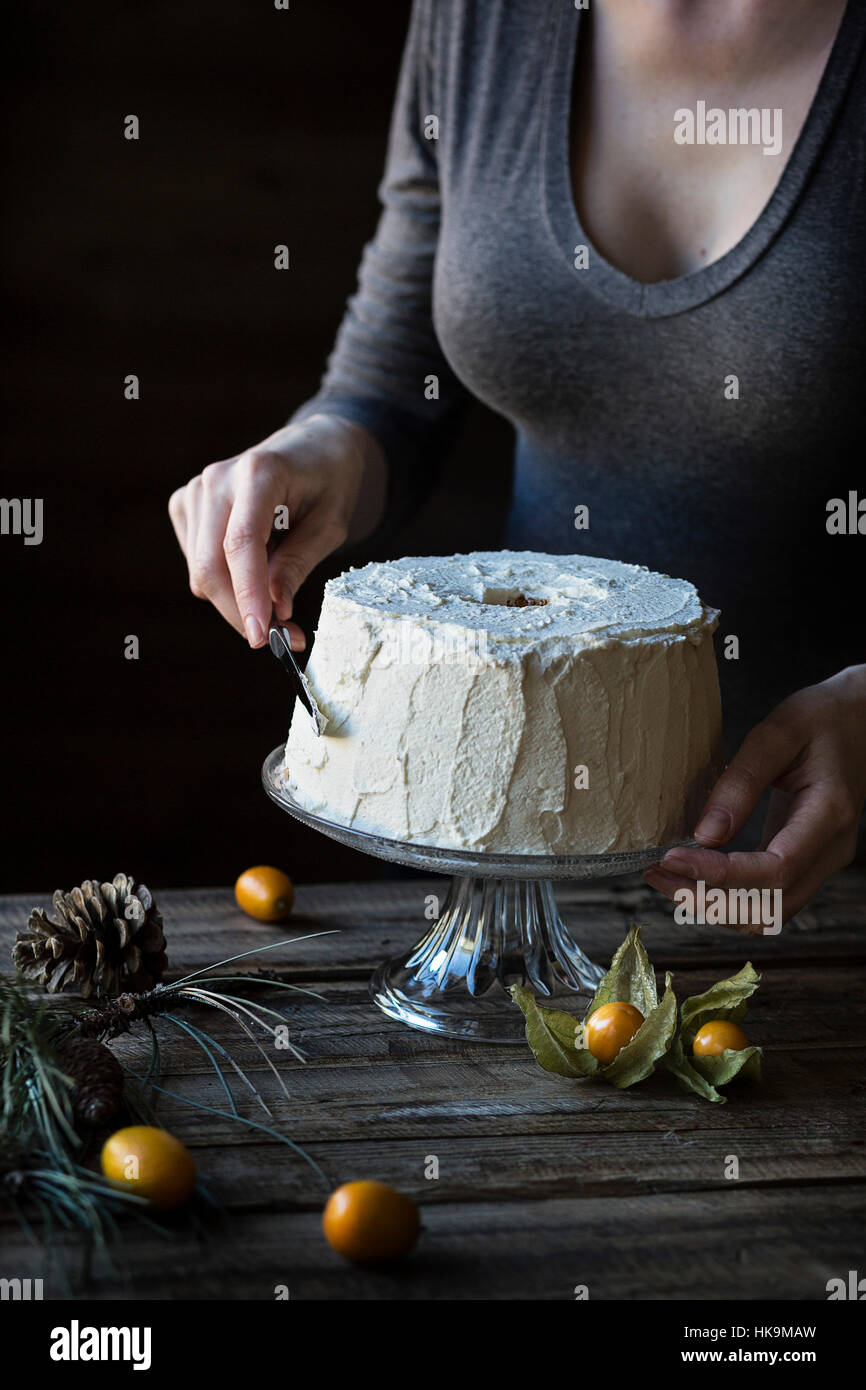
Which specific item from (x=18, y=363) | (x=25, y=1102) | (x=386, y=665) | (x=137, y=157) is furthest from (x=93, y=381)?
(x=25, y=1102)

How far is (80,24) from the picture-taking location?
2.00 metres

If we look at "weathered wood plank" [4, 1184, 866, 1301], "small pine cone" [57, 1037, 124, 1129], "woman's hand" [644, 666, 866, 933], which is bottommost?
"weathered wood plank" [4, 1184, 866, 1301]

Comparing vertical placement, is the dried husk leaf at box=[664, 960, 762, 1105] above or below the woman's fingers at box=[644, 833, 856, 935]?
below

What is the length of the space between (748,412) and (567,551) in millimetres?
267

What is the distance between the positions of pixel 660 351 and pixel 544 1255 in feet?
2.83

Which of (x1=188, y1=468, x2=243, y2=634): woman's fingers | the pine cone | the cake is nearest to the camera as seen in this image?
the cake

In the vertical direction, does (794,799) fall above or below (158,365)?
below

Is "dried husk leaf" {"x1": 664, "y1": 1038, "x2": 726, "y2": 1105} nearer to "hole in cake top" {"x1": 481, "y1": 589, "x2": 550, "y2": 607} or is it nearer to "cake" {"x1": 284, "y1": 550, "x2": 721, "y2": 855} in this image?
"cake" {"x1": 284, "y1": 550, "x2": 721, "y2": 855}

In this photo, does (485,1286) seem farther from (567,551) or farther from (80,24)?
(80,24)

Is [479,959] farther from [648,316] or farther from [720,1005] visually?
[648,316]

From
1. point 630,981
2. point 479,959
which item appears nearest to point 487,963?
point 479,959

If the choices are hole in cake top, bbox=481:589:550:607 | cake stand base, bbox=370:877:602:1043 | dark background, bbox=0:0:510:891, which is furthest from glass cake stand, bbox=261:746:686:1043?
dark background, bbox=0:0:510:891

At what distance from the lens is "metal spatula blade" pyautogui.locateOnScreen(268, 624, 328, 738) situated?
3.36 feet

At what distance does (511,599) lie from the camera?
3.54ft
